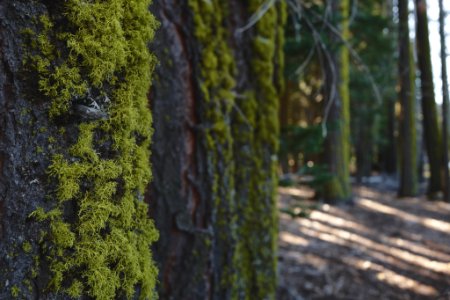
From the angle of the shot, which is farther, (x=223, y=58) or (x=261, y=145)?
(x=261, y=145)

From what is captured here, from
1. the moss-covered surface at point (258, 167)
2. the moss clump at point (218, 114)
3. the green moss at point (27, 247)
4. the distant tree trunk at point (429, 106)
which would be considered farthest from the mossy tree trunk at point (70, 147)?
the distant tree trunk at point (429, 106)

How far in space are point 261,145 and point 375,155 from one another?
22454mm

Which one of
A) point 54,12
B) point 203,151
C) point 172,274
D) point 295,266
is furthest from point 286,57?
point 54,12

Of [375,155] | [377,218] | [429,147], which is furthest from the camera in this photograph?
[375,155]

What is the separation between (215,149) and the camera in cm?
A: 179

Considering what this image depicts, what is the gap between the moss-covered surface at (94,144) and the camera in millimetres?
959

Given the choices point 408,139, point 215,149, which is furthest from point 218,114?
point 408,139

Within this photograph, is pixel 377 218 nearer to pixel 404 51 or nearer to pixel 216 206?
pixel 404 51

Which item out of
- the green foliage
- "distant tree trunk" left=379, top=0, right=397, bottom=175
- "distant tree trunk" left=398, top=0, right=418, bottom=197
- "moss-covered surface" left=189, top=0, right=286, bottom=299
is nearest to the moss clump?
"moss-covered surface" left=189, top=0, right=286, bottom=299

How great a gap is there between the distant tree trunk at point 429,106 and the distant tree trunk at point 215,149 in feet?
29.4

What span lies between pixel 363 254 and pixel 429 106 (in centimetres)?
654

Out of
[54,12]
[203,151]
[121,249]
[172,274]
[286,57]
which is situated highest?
[286,57]

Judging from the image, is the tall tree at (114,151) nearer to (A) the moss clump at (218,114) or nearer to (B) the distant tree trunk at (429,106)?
(A) the moss clump at (218,114)

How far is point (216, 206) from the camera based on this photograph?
1.80m
